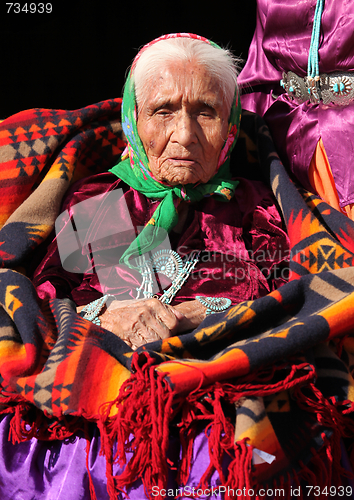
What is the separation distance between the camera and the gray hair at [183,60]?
5.89 feet

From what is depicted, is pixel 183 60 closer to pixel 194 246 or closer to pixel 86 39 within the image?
pixel 194 246

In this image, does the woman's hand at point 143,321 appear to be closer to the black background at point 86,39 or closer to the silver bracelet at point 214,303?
the silver bracelet at point 214,303

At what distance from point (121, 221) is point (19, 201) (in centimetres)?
45

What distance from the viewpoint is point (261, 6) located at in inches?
79.7

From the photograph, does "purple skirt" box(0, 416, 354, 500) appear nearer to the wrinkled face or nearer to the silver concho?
the silver concho

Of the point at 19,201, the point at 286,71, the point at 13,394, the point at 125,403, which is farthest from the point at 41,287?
the point at 286,71

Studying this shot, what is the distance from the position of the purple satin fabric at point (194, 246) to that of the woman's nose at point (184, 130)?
299 millimetres

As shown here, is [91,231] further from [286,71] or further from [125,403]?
[286,71]

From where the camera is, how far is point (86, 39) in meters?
3.06

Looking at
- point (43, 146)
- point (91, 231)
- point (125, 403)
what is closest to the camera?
point (125, 403)

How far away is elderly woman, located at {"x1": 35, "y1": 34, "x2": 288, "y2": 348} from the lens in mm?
1759

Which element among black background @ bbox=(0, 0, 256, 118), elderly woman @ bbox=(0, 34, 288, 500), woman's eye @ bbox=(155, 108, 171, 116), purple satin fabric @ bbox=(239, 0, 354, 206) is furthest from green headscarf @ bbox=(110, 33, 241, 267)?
black background @ bbox=(0, 0, 256, 118)

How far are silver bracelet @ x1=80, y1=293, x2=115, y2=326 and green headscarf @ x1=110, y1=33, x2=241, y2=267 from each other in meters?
0.21

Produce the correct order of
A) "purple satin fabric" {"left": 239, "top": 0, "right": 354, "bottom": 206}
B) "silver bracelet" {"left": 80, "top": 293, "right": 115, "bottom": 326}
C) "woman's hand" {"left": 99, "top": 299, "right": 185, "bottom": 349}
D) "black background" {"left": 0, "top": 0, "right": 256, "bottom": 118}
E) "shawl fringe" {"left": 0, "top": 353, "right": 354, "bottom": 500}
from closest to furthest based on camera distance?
"shawl fringe" {"left": 0, "top": 353, "right": 354, "bottom": 500}
"woman's hand" {"left": 99, "top": 299, "right": 185, "bottom": 349}
"silver bracelet" {"left": 80, "top": 293, "right": 115, "bottom": 326}
"purple satin fabric" {"left": 239, "top": 0, "right": 354, "bottom": 206}
"black background" {"left": 0, "top": 0, "right": 256, "bottom": 118}
